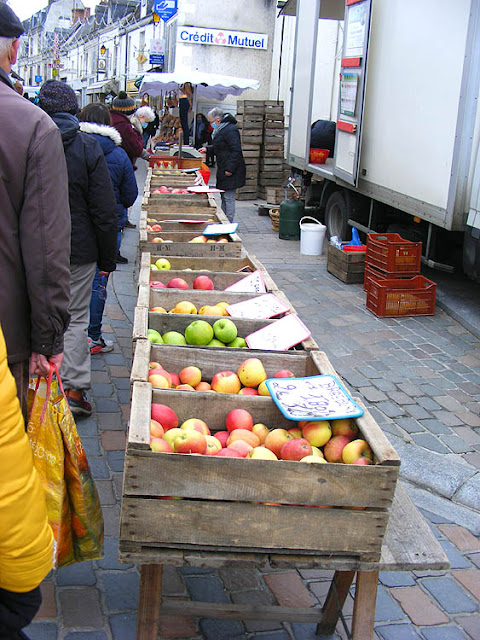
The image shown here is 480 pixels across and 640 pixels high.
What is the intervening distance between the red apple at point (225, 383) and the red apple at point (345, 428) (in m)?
0.57

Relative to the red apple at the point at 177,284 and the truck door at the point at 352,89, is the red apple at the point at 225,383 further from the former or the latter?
the truck door at the point at 352,89

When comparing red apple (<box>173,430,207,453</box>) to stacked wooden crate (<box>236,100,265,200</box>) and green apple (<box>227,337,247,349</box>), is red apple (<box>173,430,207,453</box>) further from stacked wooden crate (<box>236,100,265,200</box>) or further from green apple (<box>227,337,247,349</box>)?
stacked wooden crate (<box>236,100,265,200</box>)

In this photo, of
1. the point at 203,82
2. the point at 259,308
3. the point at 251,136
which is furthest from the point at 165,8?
the point at 259,308

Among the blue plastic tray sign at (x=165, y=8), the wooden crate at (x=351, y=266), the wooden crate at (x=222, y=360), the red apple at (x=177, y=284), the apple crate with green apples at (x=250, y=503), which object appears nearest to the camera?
the apple crate with green apples at (x=250, y=503)

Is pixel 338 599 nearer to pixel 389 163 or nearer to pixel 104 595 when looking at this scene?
pixel 104 595

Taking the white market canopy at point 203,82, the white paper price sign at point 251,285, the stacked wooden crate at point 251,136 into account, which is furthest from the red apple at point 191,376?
the stacked wooden crate at point 251,136

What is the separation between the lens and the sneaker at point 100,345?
233 inches

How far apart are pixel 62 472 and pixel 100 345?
3498 millimetres

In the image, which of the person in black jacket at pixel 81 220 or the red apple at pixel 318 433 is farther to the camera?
the person in black jacket at pixel 81 220

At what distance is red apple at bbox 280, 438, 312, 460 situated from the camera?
8.04ft

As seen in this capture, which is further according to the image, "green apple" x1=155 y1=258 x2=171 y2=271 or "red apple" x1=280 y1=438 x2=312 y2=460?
"green apple" x1=155 y1=258 x2=171 y2=271

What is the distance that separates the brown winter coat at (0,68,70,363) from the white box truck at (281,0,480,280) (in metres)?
5.03

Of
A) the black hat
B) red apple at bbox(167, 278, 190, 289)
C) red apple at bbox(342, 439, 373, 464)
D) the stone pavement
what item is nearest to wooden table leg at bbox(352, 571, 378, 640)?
red apple at bbox(342, 439, 373, 464)

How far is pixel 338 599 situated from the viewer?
8.78 feet
